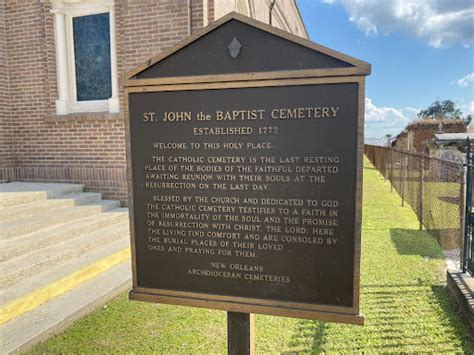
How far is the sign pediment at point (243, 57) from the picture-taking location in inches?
76.0

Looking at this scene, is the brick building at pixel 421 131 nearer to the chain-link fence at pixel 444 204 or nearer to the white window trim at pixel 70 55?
the chain-link fence at pixel 444 204

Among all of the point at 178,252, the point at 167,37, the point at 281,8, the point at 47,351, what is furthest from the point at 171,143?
the point at 281,8

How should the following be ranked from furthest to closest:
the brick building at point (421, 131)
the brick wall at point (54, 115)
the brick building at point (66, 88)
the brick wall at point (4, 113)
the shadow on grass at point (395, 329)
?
the brick building at point (421, 131)
the brick wall at point (4, 113)
the brick building at point (66, 88)
the brick wall at point (54, 115)
the shadow on grass at point (395, 329)

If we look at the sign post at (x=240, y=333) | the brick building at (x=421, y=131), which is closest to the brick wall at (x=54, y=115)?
the sign post at (x=240, y=333)

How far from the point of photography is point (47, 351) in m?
3.06

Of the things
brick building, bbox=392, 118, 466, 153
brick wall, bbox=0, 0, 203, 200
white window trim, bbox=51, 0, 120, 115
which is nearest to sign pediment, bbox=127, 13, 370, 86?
brick wall, bbox=0, 0, 203, 200

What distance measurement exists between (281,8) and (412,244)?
11.7 meters

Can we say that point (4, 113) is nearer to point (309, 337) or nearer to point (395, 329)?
point (309, 337)

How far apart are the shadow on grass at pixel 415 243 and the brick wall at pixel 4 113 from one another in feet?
25.0

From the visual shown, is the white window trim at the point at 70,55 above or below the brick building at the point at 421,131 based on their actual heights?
above

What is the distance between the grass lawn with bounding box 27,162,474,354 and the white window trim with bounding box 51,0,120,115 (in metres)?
4.52

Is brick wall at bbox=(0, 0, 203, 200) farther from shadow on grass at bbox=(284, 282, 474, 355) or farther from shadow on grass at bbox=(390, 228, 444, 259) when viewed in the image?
shadow on grass at bbox=(390, 228, 444, 259)

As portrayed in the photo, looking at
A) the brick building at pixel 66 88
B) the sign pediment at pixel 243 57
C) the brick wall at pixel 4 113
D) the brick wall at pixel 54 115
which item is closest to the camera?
the sign pediment at pixel 243 57

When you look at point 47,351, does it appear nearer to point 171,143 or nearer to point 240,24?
point 171,143
